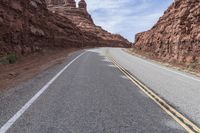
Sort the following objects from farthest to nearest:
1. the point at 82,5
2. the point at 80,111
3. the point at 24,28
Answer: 1. the point at 82,5
2. the point at 24,28
3. the point at 80,111

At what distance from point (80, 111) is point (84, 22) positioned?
124m

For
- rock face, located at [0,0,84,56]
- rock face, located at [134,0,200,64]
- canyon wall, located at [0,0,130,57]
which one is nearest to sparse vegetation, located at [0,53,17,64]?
canyon wall, located at [0,0,130,57]

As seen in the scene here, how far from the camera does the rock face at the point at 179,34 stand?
108 ft

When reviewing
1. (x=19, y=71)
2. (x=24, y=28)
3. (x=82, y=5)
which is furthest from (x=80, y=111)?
(x=82, y=5)

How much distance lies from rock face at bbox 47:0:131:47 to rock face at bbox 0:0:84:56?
171ft

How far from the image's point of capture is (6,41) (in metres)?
28.8

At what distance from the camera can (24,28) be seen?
36.3m

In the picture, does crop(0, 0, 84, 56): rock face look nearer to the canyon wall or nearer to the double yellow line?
the canyon wall

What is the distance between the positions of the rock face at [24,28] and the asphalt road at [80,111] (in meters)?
17.4

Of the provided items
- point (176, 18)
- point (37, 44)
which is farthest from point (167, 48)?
point (37, 44)

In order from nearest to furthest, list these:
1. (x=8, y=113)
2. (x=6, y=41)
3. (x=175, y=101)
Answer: (x=8, y=113) → (x=175, y=101) → (x=6, y=41)

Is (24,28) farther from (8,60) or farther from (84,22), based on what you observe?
(84,22)

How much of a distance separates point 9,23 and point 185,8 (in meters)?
21.4

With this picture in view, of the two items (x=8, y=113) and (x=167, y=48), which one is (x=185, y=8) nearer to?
(x=167, y=48)
